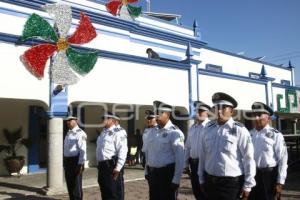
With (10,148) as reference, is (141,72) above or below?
above

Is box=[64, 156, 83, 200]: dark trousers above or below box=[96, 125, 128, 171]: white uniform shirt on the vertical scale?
below

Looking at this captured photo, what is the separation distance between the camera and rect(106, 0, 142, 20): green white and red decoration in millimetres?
16855

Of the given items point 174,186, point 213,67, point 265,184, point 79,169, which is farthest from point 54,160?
point 213,67

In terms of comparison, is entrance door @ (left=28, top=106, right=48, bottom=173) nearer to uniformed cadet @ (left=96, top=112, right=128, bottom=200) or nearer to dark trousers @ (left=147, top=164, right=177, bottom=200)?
uniformed cadet @ (left=96, top=112, right=128, bottom=200)

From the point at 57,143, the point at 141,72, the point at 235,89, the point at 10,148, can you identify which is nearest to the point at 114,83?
the point at 141,72

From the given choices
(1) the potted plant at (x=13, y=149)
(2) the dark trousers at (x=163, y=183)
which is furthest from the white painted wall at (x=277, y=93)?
(2) the dark trousers at (x=163, y=183)

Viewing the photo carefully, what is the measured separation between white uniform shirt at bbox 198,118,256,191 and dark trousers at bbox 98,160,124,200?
8.94 feet

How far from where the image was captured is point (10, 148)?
13.8 meters

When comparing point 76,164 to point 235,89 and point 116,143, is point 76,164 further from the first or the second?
point 235,89

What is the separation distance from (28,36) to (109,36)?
4989mm

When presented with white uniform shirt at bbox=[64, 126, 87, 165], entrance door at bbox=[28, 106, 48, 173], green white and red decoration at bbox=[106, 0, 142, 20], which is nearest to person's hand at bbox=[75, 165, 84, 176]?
white uniform shirt at bbox=[64, 126, 87, 165]

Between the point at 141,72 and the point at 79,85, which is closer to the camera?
the point at 79,85

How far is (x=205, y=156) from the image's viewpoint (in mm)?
5086

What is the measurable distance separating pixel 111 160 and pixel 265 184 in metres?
2.68
